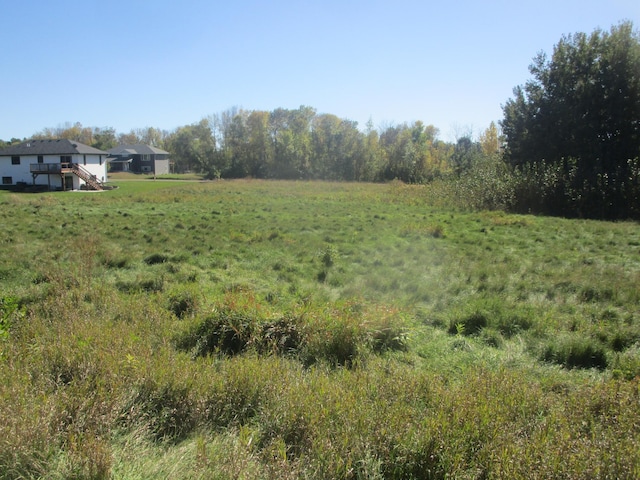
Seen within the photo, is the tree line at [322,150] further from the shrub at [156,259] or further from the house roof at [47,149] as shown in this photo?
the shrub at [156,259]

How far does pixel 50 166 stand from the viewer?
160 feet

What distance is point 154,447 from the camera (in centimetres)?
319

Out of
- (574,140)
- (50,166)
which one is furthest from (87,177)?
(574,140)

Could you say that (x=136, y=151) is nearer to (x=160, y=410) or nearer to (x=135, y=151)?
(x=135, y=151)

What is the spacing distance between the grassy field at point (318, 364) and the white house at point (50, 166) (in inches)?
1752

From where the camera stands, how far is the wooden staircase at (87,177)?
49031 mm

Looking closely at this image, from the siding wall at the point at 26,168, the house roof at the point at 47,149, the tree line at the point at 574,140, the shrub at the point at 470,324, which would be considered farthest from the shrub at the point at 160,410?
the house roof at the point at 47,149

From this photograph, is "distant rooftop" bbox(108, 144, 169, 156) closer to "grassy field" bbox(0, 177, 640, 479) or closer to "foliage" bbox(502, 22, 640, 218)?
"foliage" bbox(502, 22, 640, 218)

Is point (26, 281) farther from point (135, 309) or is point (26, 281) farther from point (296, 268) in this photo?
point (296, 268)

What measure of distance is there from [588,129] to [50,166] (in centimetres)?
5211

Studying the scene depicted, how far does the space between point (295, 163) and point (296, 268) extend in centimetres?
5830

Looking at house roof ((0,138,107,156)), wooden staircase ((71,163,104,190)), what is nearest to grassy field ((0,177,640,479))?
wooden staircase ((71,163,104,190))

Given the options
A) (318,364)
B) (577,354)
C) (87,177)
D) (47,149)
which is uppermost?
(47,149)

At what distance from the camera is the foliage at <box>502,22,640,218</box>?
70.9 ft
